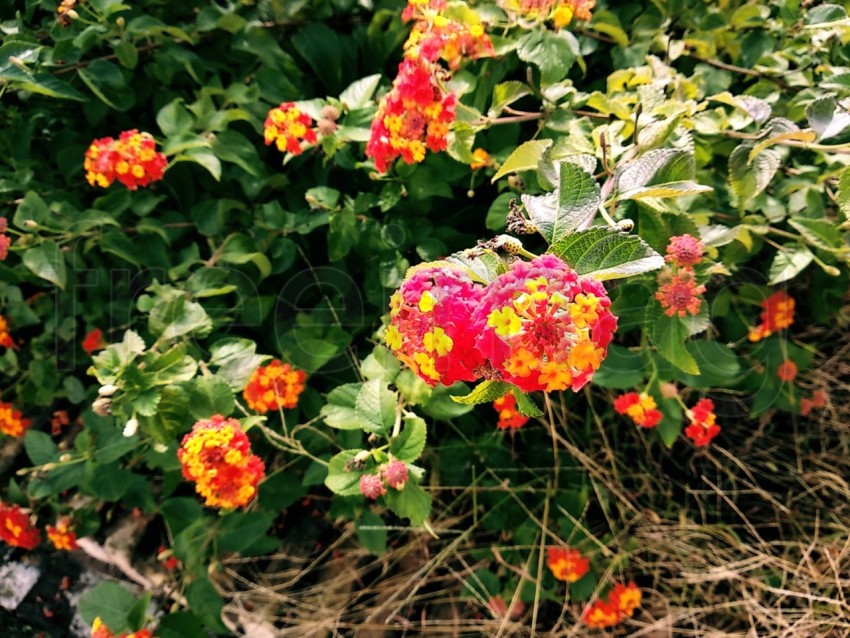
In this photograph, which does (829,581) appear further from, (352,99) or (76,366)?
(76,366)

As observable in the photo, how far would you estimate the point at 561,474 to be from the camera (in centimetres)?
175

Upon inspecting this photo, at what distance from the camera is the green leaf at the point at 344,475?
1.03 metres

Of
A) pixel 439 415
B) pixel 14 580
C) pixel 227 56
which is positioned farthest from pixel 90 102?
pixel 14 580

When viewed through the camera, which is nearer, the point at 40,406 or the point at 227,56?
the point at 227,56

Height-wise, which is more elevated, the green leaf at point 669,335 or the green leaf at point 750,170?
the green leaf at point 750,170

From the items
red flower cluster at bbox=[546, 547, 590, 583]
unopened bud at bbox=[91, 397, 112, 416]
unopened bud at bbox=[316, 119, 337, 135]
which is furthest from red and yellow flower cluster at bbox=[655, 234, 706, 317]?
unopened bud at bbox=[91, 397, 112, 416]

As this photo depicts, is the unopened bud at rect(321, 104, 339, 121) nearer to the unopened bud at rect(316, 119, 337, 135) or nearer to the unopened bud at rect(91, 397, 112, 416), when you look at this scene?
the unopened bud at rect(316, 119, 337, 135)

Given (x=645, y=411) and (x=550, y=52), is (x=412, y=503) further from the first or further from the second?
(x=550, y=52)

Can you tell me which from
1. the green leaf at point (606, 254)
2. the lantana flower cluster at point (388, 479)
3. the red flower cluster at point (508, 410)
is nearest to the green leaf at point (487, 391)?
the green leaf at point (606, 254)

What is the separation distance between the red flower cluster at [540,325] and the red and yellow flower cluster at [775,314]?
0.97 meters

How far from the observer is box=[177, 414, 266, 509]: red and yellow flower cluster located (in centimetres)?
101

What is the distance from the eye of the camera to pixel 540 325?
2.13ft

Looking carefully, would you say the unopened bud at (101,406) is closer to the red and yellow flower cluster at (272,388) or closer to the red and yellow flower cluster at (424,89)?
the red and yellow flower cluster at (272,388)

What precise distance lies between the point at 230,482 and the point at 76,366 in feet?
2.73
